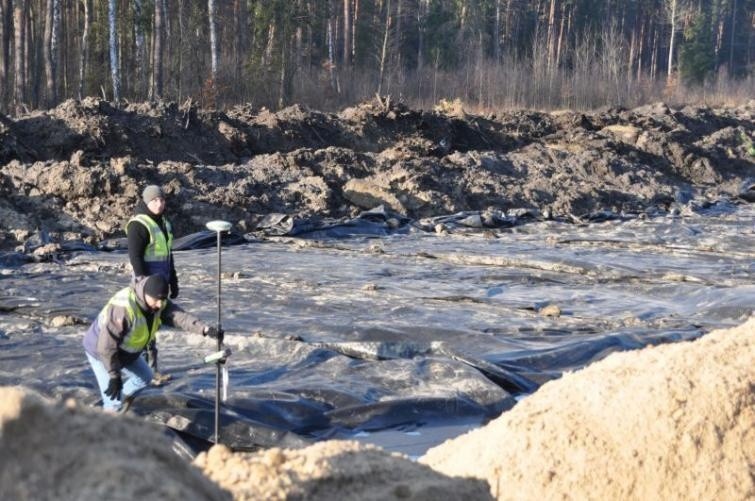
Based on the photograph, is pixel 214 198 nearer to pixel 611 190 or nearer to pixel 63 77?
pixel 611 190

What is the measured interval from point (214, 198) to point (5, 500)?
13.3 m

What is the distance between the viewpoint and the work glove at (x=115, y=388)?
Answer: 18.2 feet

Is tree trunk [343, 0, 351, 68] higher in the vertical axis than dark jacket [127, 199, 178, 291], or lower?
higher

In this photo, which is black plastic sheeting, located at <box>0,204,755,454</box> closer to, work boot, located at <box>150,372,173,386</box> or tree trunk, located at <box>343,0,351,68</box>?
work boot, located at <box>150,372,173,386</box>

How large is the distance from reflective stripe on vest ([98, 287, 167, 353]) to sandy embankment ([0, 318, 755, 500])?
6.94 ft

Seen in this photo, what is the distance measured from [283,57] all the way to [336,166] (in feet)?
56.1

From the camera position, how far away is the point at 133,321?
545 centimetres

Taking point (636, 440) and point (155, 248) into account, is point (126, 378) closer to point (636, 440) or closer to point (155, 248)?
point (155, 248)

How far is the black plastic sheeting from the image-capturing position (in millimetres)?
5953

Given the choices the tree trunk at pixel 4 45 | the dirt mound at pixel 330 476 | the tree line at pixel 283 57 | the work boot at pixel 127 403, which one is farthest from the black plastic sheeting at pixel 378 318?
the tree trunk at pixel 4 45

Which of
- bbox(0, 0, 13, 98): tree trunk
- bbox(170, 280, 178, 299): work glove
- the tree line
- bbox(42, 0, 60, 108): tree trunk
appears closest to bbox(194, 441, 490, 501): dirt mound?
bbox(170, 280, 178, 299): work glove

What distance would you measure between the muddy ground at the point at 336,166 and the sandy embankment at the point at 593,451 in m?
9.42

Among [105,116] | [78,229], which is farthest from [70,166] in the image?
[105,116]

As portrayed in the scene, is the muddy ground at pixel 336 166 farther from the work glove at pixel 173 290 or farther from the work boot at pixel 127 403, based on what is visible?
the work boot at pixel 127 403
